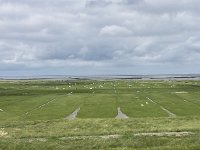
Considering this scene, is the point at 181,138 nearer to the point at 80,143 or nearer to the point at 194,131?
the point at 194,131

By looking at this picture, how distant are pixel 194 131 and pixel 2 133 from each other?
23.0 m

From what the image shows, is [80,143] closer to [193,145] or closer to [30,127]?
[193,145]


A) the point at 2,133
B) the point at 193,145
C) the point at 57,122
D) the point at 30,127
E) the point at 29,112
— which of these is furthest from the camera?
the point at 29,112

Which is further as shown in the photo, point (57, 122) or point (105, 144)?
point (57, 122)

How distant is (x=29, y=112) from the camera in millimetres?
81625

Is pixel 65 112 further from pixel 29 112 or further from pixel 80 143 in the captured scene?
pixel 80 143

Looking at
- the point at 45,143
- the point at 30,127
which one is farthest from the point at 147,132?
the point at 30,127

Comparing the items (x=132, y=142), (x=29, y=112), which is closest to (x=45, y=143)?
(x=132, y=142)

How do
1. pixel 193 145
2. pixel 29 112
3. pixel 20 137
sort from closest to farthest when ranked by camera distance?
pixel 193 145 → pixel 20 137 → pixel 29 112

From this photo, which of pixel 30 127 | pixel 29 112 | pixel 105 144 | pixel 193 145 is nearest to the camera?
pixel 193 145

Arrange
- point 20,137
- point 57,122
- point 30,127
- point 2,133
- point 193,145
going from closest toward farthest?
point 193,145 → point 20,137 → point 2,133 → point 30,127 → point 57,122

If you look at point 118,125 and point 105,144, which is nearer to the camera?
point 105,144

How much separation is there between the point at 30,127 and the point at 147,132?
1698 centimetres

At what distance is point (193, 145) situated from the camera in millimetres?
33594
